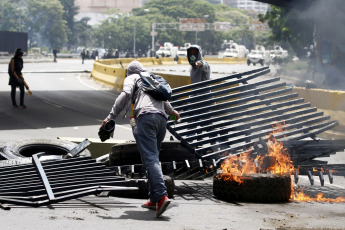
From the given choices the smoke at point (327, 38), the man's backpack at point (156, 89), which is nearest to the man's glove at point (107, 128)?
the man's backpack at point (156, 89)

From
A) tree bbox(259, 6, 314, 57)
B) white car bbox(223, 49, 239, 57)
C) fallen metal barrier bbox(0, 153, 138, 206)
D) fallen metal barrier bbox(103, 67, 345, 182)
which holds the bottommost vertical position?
white car bbox(223, 49, 239, 57)

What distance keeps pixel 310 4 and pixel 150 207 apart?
20.4m

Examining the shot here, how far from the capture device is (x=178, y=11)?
152375 mm

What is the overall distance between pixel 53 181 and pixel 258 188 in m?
2.34

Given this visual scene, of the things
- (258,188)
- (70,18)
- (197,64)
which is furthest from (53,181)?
(70,18)

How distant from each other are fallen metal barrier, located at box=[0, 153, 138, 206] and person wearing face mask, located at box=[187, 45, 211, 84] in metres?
3.61

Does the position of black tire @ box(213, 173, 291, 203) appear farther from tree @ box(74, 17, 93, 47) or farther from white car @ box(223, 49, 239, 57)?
tree @ box(74, 17, 93, 47)

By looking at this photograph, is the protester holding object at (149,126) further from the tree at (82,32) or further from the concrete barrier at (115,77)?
the tree at (82,32)

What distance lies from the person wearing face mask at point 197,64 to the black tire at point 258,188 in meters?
3.82

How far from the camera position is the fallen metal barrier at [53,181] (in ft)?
23.1

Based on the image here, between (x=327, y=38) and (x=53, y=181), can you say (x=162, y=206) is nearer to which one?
(x=53, y=181)

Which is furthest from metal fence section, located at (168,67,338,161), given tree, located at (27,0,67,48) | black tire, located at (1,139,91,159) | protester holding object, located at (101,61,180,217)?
tree, located at (27,0,67,48)

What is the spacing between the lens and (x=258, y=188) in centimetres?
791

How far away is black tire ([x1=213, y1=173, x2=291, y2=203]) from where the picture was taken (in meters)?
7.89
